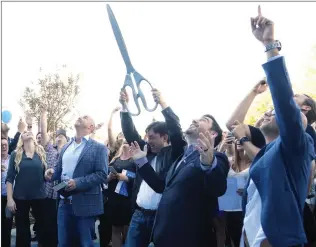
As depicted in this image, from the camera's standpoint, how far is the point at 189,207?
326cm

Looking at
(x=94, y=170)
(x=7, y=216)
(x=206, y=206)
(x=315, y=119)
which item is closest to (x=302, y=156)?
(x=206, y=206)

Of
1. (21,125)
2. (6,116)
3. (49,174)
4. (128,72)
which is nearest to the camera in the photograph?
(128,72)

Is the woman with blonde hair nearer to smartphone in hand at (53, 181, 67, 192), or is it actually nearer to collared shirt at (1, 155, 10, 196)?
collared shirt at (1, 155, 10, 196)

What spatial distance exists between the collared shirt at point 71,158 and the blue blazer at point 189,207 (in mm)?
2087

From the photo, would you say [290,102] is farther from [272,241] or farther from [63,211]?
[63,211]

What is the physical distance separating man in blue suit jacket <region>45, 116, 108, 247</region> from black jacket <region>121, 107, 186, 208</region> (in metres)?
0.84

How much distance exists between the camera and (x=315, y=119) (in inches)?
150

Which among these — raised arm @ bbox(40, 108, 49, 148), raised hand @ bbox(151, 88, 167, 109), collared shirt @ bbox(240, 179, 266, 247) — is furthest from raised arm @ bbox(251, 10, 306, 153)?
raised arm @ bbox(40, 108, 49, 148)

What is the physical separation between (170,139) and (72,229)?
70.8 inches

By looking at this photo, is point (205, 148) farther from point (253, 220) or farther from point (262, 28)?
point (262, 28)

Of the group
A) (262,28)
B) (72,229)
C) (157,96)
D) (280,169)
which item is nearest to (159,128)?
(157,96)

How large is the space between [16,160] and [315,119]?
13.3ft

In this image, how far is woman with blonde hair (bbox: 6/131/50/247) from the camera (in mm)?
6254

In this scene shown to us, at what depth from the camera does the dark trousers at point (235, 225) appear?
16.1ft
